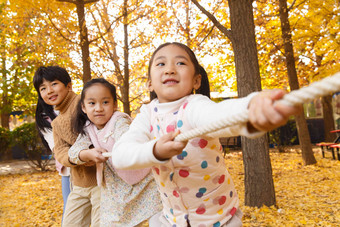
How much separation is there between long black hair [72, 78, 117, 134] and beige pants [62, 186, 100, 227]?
0.49m

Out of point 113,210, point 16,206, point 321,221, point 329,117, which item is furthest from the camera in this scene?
point 329,117

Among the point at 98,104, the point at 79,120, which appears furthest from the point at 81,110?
the point at 98,104

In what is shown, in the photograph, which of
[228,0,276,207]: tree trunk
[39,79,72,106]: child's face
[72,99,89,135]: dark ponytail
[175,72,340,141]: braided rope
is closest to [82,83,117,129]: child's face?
[72,99,89,135]: dark ponytail

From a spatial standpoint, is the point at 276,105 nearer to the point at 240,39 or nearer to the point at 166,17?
the point at 240,39

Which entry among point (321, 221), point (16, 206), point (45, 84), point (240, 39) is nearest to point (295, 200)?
point (321, 221)

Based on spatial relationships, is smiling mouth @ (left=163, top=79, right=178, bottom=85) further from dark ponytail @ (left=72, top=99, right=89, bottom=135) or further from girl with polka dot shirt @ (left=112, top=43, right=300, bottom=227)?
dark ponytail @ (left=72, top=99, right=89, bottom=135)

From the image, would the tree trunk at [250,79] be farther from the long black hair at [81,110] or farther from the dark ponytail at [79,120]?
the dark ponytail at [79,120]

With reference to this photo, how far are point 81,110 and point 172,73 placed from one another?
3.84ft

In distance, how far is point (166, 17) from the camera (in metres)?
8.95

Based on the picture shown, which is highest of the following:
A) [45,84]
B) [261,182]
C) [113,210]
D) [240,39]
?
[240,39]

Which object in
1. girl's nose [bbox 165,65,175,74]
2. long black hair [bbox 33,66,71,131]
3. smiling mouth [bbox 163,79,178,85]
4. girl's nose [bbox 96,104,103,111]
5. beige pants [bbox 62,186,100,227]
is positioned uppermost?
long black hair [bbox 33,66,71,131]

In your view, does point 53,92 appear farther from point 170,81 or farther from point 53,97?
point 170,81

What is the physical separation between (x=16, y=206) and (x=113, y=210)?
5490 millimetres

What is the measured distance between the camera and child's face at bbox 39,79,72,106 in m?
2.75
